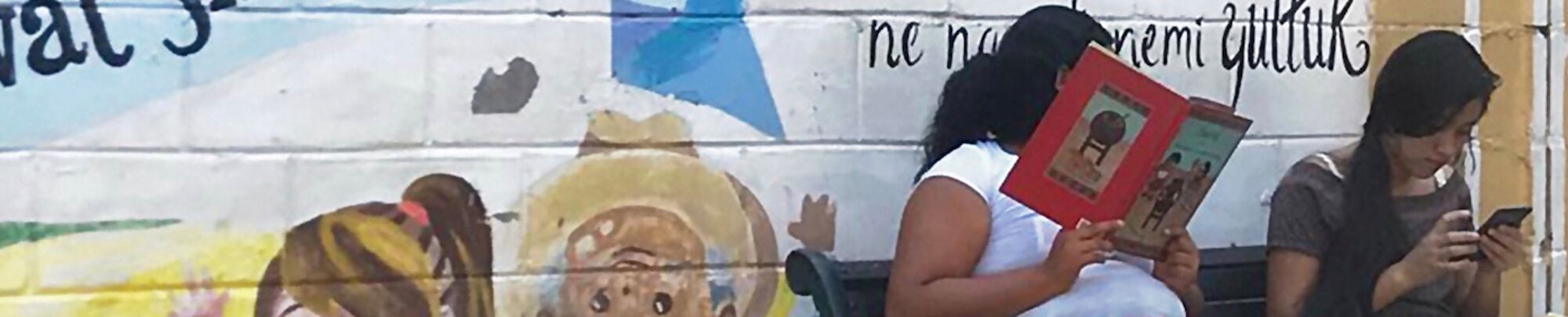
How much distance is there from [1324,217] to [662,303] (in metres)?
1.15

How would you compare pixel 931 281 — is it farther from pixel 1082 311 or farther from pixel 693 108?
pixel 693 108

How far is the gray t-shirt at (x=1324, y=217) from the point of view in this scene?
400 cm

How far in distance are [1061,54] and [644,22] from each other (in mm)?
668

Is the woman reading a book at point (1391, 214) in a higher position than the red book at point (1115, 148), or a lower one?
lower

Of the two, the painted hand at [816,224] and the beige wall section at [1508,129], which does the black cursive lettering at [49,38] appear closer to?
the painted hand at [816,224]

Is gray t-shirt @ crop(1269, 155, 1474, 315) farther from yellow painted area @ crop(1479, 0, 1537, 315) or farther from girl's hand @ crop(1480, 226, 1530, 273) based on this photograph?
yellow painted area @ crop(1479, 0, 1537, 315)

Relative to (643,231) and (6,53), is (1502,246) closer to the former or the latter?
(643,231)

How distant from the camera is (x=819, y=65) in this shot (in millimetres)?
3869

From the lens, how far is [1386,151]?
4.07 m

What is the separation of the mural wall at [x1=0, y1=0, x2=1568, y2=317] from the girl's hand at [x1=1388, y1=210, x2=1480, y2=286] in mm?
390

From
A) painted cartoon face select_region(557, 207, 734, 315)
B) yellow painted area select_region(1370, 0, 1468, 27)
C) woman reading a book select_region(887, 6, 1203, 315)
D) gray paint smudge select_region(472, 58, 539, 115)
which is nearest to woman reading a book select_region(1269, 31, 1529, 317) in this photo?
yellow painted area select_region(1370, 0, 1468, 27)

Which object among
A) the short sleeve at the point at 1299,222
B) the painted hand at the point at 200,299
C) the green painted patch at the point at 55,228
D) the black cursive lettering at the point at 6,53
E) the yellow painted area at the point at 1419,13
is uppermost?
the black cursive lettering at the point at 6,53

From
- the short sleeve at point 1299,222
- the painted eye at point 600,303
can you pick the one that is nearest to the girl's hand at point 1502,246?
the short sleeve at point 1299,222

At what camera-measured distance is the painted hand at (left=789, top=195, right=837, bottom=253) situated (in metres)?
3.90
